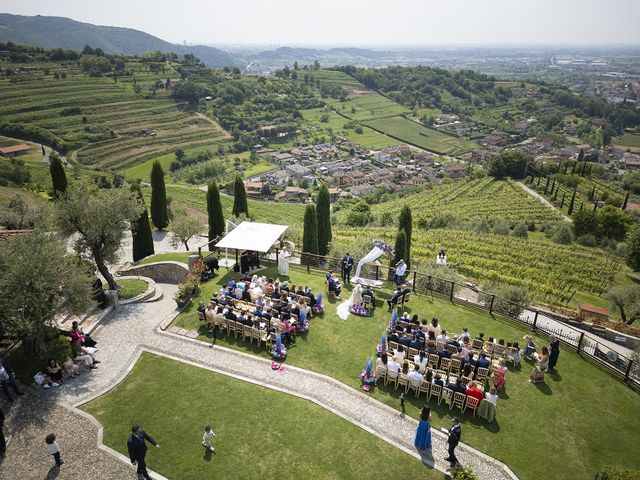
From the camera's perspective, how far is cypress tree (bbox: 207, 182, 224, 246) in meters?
31.0

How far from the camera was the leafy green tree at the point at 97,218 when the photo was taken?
19.7m

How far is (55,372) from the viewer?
570 inches

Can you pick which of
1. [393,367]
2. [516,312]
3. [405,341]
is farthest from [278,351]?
[516,312]

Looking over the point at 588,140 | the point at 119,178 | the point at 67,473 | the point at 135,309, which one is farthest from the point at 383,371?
the point at 588,140

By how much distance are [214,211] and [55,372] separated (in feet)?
59.2

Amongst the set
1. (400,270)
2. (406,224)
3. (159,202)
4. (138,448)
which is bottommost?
(159,202)

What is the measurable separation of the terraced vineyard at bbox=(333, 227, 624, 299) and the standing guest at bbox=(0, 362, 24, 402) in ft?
67.5

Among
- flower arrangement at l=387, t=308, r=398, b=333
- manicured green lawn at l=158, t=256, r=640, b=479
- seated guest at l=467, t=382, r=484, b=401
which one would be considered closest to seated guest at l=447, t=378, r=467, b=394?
seated guest at l=467, t=382, r=484, b=401

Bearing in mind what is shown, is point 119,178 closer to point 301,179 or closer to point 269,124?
point 301,179

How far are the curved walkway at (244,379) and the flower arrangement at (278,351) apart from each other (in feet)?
1.24

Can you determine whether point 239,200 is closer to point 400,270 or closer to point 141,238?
point 141,238

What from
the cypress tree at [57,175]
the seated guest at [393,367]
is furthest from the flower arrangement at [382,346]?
the cypress tree at [57,175]

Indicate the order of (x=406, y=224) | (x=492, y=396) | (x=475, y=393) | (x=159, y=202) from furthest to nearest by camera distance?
(x=159, y=202)
(x=406, y=224)
(x=475, y=393)
(x=492, y=396)

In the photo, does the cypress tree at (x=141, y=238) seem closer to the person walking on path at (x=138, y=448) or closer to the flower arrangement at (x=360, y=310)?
the flower arrangement at (x=360, y=310)
